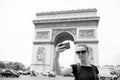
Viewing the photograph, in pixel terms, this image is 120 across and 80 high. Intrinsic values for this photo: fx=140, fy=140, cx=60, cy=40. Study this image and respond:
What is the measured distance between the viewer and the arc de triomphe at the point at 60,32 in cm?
2150

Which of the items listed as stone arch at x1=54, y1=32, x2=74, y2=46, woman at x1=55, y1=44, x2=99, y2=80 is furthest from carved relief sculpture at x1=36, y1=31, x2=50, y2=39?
woman at x1=55, y1=44, x2=99, y2=80

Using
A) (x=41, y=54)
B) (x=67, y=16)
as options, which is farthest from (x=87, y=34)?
(x=41, y=54)

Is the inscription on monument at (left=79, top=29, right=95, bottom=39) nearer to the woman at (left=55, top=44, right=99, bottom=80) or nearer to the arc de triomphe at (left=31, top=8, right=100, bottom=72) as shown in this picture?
the arc de triomphe at (left=31, top=8, right=100, bottom=72)

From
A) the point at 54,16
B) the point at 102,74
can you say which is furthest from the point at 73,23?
the point at 102,74

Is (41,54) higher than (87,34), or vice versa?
(87,34)

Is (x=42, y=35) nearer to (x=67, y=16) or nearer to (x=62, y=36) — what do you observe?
(x=62, y=36)

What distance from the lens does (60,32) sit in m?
23.1

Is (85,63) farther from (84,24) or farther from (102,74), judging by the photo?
(84,24)

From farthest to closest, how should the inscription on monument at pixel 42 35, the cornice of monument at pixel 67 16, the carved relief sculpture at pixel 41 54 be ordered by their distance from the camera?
1. the inscription on monument at pixel 42 35
2. the cornice of monument at pixel 67 16
3. the carved relief sculpture at pixel 41 54

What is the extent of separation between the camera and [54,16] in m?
24.4

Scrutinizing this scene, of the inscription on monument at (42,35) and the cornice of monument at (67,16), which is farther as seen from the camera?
the inscription on monument at (42,35)

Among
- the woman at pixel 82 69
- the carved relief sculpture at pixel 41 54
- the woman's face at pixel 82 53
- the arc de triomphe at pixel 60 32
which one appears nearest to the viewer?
the woman at pixel 82 69

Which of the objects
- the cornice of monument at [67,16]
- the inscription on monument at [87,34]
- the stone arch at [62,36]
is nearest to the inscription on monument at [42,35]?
the stone arch at [62,36]

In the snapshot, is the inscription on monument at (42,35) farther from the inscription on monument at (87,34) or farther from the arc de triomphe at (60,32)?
the inscription on monument at (87,34)
